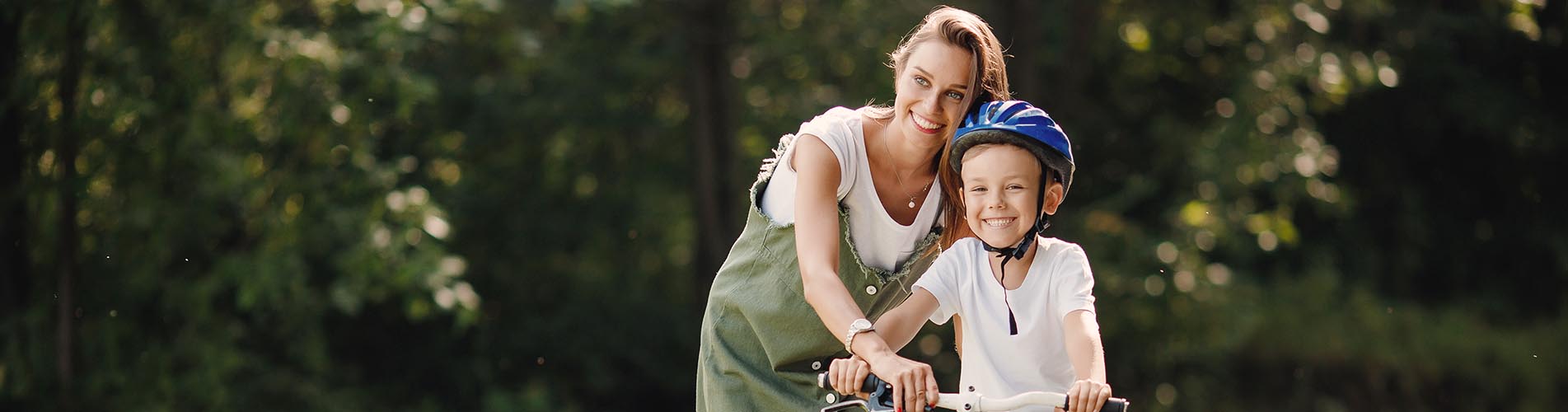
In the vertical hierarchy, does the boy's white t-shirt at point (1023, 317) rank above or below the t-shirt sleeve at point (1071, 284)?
below

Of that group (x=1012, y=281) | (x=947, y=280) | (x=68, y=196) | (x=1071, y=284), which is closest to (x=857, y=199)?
(x=947, y=280)

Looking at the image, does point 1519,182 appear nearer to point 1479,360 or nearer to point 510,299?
point 1479,360

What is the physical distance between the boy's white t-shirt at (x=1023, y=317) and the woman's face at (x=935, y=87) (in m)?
0.27

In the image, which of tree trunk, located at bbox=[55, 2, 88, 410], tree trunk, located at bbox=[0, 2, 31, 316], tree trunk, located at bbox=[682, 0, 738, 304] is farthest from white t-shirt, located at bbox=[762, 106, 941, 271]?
tree trunk, located at bbox=[682, 0, 738, 304]

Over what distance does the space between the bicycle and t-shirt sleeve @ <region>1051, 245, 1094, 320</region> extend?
218 mm

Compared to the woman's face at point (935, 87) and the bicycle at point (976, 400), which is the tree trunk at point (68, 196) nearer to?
the woman's face at point (935, 87)

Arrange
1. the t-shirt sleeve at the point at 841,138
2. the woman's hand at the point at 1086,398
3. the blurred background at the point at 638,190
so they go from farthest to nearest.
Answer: the blurred background at the point at 638,190, the t-shirt sleeve at the point at 841,138, the woman's hand at the point at 1086,398

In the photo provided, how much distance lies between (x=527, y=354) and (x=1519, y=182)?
270 inches

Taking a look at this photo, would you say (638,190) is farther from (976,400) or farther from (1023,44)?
(976,400)

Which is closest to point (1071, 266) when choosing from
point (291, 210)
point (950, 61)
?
point (950, 61)

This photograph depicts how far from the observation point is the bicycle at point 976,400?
237cm

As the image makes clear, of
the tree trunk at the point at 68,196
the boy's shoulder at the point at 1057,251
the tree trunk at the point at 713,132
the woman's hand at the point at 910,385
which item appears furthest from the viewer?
the tree trunk at the point at 713,132

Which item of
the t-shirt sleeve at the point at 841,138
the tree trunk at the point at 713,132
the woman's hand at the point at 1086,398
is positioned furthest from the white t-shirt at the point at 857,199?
the tree trunk at the point at 713,132

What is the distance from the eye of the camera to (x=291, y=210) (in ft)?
22.9
